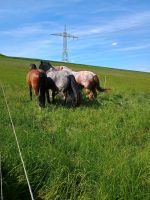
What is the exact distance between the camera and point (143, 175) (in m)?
6.06

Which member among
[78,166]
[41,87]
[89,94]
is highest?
[41,87]

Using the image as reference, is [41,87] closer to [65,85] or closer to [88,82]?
[65,85]

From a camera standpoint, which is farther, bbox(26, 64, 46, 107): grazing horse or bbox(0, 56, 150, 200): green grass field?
bbox(26, 64, 46, 107): grazing horse

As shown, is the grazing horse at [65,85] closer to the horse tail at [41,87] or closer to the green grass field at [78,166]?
the horse tail at [41,87]

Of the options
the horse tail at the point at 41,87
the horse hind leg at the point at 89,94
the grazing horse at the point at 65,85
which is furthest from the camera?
the horse hind leg at the point at 89,94

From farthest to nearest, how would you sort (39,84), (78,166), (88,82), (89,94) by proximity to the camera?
(88,82) < (89,94) < (39,84) < (78,166)

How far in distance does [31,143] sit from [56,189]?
163 centimetres

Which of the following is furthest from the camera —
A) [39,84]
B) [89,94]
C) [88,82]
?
[88,82]

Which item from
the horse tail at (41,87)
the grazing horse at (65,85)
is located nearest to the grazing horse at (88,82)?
the grazing horse at (65,85)

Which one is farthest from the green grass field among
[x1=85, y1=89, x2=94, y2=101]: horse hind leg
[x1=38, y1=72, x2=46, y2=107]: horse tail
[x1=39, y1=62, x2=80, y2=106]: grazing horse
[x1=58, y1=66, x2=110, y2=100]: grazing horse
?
[x1=58, y1=66, x2=110, y2=100]: grazing horse

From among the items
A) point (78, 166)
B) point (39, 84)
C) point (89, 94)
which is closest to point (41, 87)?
point (39, 84)

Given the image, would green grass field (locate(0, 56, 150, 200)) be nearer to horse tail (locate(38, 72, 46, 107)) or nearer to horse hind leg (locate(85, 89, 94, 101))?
horse tail (locate(38, 72, 46, 107))

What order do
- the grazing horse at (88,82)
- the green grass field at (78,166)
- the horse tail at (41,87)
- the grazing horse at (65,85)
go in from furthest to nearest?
the grazing horse at (88,82)
the grazing horse at (65,85)
the horse tail at (41,87)
the green grass field at (78,166)

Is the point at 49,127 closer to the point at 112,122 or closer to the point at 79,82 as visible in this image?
the point at 112,122
